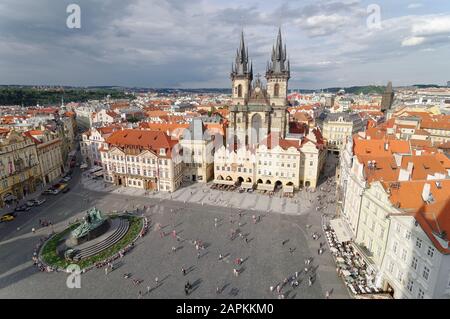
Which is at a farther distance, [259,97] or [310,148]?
[259,97]

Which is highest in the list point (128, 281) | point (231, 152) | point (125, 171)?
point (231, 152)

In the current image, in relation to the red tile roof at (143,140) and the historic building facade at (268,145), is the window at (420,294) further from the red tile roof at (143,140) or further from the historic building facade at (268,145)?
the red tile roof at (143,140)

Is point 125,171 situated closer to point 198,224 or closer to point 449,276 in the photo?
point 198,224

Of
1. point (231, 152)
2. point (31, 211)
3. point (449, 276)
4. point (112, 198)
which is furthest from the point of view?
point (231, 152)

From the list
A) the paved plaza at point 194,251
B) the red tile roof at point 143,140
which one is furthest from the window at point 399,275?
the red tile roof at point 143,140

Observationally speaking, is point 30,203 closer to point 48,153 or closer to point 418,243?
point 48,153

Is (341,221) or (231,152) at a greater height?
(231,152)
